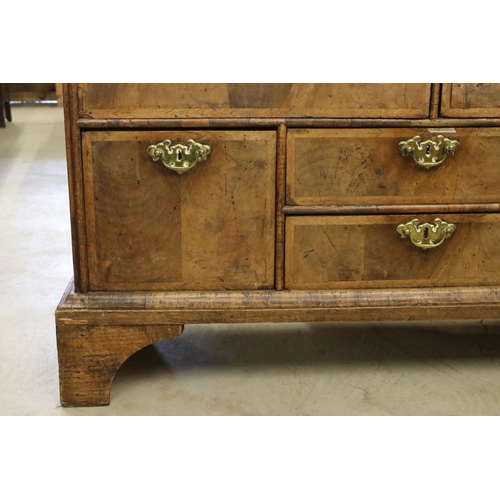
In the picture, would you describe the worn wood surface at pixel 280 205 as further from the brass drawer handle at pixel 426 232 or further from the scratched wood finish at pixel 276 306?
the brass drawer handle at pixel 426 232

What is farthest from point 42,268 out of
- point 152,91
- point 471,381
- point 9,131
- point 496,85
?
point 9,131

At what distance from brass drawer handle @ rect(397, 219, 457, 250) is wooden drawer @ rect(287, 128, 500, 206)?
0.05 meters

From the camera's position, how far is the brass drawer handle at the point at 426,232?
1.61 metres

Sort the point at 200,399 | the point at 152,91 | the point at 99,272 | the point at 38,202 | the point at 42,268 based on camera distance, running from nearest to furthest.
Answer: the point at 152,91, the point at 99,272, the point at 200,399, the point at 42,268, the point at 38,202

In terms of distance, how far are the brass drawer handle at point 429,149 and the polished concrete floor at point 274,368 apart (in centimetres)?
54

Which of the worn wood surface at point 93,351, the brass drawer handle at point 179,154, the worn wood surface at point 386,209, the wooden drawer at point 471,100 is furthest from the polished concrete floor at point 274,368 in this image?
the wooden drawer at point 471,100

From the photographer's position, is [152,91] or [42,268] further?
[42,268]

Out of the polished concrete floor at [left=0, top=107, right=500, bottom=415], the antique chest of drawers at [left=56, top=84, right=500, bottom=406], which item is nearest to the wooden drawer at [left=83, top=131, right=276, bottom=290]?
the antique chest of drawers at [left=56, top=84, right=500, bottom=406]

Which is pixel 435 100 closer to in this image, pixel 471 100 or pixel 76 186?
pixel 471 100

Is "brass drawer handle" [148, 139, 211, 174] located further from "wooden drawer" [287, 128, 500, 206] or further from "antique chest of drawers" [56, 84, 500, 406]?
"wooden drawer" [287, 128, 500, 206]

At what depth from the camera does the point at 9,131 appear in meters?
5.25

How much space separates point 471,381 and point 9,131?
13.8 ft

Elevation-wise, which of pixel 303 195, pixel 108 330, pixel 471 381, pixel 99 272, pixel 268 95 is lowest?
pixel 471 381

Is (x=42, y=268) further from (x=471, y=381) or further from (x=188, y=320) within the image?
(x=471, y=381)
